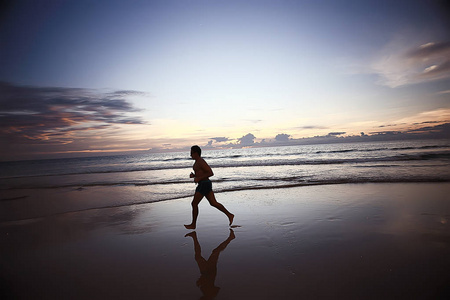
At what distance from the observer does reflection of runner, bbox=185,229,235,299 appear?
294 centimetres

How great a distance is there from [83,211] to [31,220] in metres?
1.43

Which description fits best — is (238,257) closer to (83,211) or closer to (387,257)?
(387,257)

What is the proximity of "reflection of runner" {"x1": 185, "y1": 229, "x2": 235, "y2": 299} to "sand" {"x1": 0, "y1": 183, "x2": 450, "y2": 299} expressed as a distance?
16mm

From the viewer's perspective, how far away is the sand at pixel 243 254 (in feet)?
9.75

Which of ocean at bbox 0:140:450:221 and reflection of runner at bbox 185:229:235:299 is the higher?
reflection of runner at bbox 185:229:235:299

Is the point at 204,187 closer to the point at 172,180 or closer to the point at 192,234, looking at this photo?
the point at 192,234

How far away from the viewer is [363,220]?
218 inches

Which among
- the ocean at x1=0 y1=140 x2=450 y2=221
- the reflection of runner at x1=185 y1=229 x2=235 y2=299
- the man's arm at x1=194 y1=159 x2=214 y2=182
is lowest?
the ocean at x1=0 y1=140 x2=450 y2=221

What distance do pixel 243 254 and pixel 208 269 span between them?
2.45ft

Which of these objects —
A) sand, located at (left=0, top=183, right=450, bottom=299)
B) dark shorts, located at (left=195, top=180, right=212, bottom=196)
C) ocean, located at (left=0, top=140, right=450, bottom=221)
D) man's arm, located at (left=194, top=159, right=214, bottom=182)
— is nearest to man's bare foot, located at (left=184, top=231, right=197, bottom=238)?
sand, located at (left=0, top=183, right=450, bottom=299)

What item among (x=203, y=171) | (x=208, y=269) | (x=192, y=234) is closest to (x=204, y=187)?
(x=203, y=171)

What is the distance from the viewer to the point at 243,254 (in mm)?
3996

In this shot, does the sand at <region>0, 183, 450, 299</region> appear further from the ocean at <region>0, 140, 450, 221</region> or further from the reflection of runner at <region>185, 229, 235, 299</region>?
the ocean at <region>0, 140, 450, 221</region>

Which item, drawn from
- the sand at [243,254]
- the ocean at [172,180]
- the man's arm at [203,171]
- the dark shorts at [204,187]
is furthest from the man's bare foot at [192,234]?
the ocean at [172,180]
